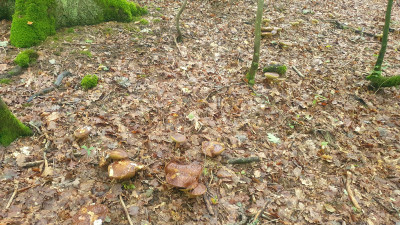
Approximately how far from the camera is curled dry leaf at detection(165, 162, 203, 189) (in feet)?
11.0

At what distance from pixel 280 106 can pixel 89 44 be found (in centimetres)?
567

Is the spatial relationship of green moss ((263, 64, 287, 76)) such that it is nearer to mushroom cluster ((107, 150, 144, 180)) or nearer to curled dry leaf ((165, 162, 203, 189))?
curled dry leaf ((165, 162, 203, 189))

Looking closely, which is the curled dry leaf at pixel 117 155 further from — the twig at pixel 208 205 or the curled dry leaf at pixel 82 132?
the twig at pixel 208 205

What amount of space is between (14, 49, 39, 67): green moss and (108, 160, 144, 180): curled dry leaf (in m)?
3.98

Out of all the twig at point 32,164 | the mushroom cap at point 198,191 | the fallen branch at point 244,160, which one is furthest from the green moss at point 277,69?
the twig at point 32,164

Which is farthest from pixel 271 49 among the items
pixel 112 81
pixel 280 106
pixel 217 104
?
pixel 112 81

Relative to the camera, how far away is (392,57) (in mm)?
7887

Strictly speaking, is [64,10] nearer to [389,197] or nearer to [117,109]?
[117,109]

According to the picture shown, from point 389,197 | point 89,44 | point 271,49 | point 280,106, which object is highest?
point 89,44

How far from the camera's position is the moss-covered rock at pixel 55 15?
6.12m

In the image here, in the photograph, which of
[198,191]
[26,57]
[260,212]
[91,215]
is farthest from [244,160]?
[26,57]

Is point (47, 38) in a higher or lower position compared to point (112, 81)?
higher

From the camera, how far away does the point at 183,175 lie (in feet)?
11.2

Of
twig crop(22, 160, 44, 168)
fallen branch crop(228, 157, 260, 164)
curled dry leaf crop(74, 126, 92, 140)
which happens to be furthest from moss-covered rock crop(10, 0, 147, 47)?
fallen branch crop(228, 157, 260, 164)
